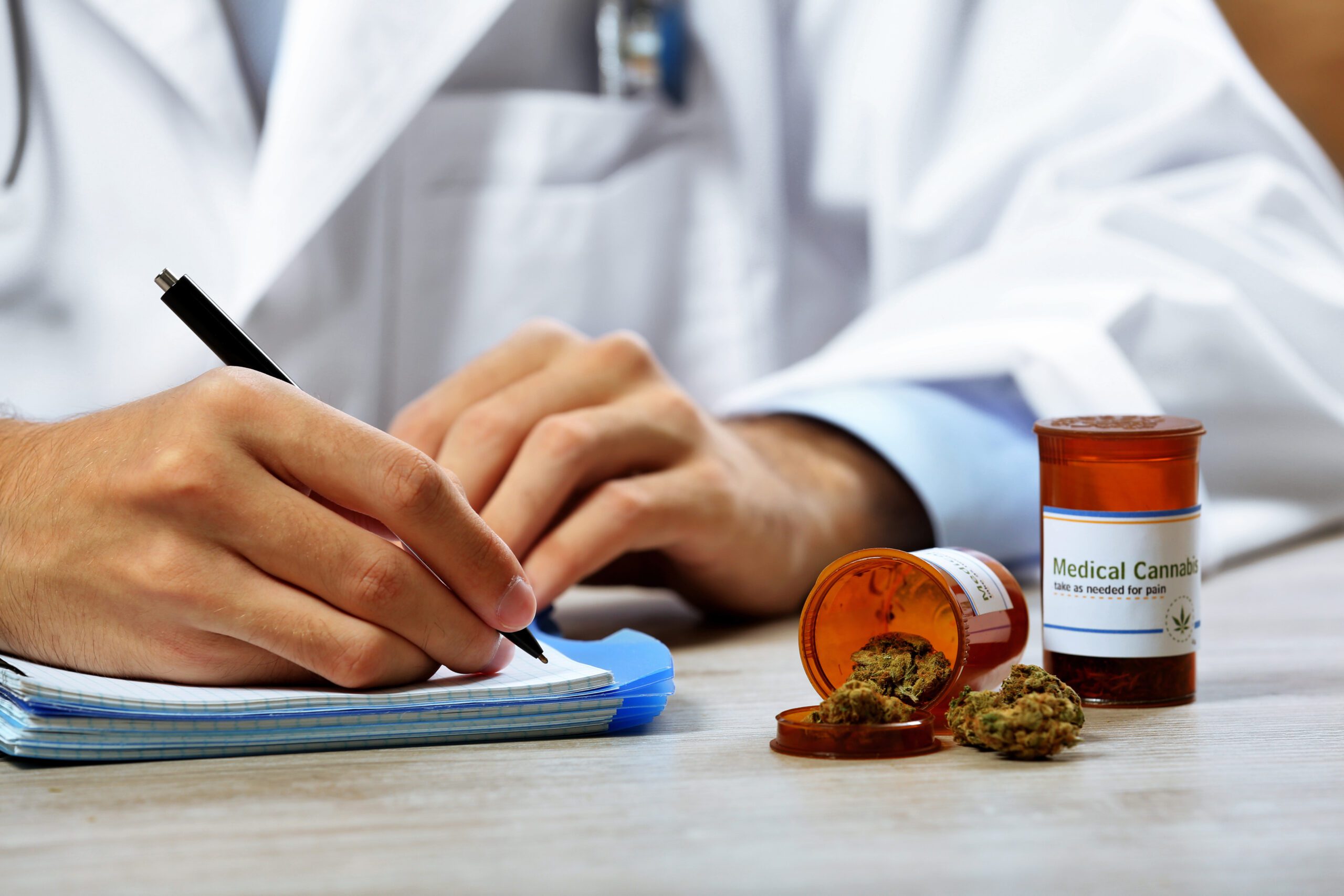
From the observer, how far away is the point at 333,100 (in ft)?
3.06

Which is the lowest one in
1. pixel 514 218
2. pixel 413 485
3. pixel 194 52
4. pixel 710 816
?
pixel 710 816

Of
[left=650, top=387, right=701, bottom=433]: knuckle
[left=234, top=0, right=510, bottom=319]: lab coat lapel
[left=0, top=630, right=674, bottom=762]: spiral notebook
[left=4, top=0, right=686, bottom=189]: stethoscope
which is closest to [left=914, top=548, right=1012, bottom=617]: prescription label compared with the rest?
[left=0, top=630, right=674, bottom=762]: spiral notebook

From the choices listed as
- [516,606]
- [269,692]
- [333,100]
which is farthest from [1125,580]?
[333,100]

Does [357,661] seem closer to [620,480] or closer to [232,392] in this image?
[232,392]

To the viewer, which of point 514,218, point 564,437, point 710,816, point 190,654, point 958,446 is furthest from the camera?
point 514,218

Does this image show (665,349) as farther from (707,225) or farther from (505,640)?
(505,640)

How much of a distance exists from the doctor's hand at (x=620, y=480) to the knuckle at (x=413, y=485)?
0.19m

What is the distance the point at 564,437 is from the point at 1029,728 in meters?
0.33

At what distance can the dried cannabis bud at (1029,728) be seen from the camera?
45 centimetres

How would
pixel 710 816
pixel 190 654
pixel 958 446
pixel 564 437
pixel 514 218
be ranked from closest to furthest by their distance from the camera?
1. pixel 710 816
2. pixel 190 654
3. pixel 564 437
4. pixel 958 446
5. pixel 514 218

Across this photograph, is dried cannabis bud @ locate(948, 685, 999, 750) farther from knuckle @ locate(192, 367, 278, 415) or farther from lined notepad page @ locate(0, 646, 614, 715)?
knuckle @ locate(192, 367, 278, 415)

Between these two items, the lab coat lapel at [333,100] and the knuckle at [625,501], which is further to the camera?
the lab coat lapel at [333,100]

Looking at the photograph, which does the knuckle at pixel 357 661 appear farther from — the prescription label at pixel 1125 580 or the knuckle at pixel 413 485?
the prescription label at pixel 1125 580

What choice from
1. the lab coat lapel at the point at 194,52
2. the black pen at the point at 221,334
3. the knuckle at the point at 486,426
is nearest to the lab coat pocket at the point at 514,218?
the lab coat lapel at the point at 194,52
